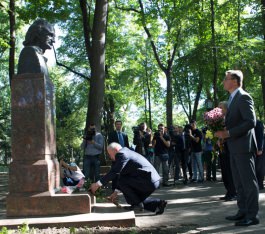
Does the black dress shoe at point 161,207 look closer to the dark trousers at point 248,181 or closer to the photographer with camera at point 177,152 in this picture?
the dark trousers at point 248,181

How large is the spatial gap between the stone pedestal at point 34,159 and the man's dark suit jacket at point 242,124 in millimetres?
2666

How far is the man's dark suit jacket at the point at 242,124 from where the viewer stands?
6.23 m

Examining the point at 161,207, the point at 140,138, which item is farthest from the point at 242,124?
the point at 140,138

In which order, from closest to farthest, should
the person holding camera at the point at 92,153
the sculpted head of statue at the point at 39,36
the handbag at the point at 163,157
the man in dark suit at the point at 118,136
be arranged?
1. the sculpted head of statue at the point at 39,36
2. the person holding camera at the point at 92,153
3. the man in dark suit at the point at 118,136
4. the handbag at the point at 163,157

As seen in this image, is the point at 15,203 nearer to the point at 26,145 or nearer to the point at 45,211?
the point at 45,211

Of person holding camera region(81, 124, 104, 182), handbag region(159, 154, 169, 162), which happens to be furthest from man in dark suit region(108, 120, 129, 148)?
handbag region(159, 154, 169, 162)

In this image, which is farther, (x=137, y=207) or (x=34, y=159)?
(x=137, y=207)

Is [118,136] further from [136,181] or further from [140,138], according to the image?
[136,181]

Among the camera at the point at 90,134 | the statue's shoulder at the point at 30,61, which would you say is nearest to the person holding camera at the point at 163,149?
the camera at the point at 90,134

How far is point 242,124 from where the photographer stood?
20.5 feet

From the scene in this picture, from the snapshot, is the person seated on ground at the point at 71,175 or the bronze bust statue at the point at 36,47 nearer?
the bronze bust statue at the point at 36,47

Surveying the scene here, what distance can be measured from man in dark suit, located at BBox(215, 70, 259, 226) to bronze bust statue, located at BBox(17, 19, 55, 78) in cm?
353

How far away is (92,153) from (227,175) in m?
4.79

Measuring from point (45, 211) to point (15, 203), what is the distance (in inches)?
20.5
